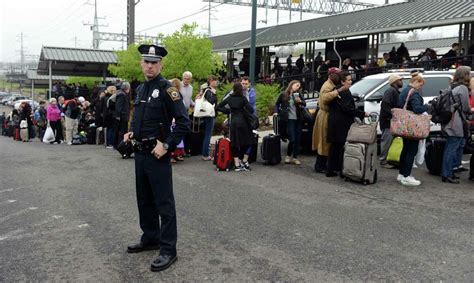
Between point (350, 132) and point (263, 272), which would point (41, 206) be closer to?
point (263, 272)

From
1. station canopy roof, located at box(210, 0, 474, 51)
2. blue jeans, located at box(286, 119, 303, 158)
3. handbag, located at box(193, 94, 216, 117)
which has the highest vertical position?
station canopy roof, located at box(210, 0, 474, 51)

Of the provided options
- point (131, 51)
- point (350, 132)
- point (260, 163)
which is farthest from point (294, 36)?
point (350, 132)

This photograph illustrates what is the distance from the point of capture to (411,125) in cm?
752

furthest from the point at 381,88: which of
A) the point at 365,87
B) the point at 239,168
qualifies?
the point at 239,168

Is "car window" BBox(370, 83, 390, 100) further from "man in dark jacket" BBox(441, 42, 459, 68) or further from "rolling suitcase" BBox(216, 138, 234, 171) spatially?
"man in dark jacket" BBox(441, 42, 459, 68)

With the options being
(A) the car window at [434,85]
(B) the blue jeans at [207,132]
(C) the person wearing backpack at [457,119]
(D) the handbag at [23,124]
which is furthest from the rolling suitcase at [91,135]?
(C) the person wearing backpack at [457,119]

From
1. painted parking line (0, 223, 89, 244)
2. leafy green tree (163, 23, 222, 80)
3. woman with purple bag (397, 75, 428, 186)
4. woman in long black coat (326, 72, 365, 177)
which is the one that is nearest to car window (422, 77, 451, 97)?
woman with purple bag (397, 75, 428, 186)

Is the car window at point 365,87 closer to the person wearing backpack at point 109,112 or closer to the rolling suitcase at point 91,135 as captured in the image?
the person wearing backpack at point 109,112

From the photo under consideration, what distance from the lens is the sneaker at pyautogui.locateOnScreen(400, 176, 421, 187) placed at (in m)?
7.78

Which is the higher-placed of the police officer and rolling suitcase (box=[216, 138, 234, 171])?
the police officer

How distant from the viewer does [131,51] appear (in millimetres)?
28531

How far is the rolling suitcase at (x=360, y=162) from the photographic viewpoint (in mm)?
7664

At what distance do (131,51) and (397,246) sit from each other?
84.6ft

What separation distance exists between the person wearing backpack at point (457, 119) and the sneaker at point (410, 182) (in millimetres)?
655
